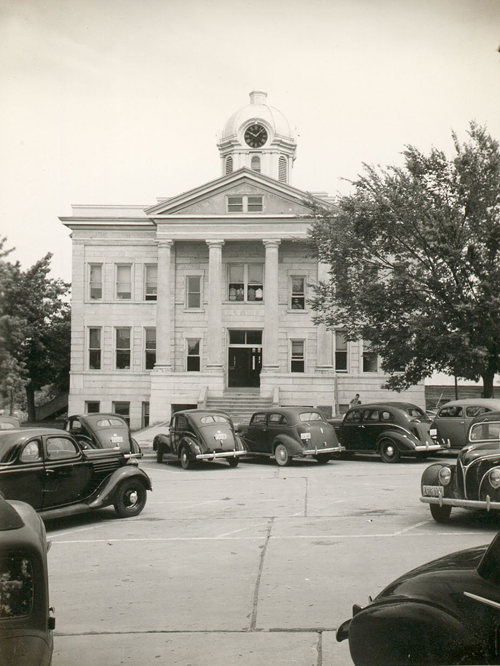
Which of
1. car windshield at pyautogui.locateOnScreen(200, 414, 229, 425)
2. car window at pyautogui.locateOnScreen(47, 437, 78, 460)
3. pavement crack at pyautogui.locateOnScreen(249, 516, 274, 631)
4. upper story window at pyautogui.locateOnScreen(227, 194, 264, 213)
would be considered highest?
upper story window at pyautogui.locateOnScreen(227, 194, 264, 213)

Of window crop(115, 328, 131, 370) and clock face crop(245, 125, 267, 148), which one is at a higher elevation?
clock face crop(245, 125, 267, 148)

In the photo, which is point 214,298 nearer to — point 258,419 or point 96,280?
point 96,280

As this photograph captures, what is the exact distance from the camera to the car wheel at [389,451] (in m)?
21.7

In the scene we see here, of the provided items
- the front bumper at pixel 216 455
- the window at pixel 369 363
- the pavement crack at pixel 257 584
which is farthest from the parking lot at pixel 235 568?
the window at pixel 369 363

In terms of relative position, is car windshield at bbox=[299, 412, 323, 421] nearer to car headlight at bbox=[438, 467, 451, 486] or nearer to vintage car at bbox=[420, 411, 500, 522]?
vintage car at bbox=[420, 411, 500, 522]

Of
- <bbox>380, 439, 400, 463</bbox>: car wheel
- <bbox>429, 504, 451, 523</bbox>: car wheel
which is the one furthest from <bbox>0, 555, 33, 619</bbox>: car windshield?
<bbox>380, 439, 400, 463</bbox>: car wheel

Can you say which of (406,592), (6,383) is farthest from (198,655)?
(6,383)

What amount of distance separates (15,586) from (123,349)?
121ft

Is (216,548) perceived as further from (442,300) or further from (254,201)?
(254,201)

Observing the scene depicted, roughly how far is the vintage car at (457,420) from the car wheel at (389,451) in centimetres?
136

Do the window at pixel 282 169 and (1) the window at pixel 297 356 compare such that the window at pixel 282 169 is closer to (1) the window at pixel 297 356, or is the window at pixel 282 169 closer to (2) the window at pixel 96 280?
(1) the window at pixel 297 356

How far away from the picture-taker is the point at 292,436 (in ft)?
70.0

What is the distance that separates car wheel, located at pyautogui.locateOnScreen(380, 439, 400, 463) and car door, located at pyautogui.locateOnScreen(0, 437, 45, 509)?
12623 mm

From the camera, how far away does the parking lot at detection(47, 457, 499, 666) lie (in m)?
6.04
